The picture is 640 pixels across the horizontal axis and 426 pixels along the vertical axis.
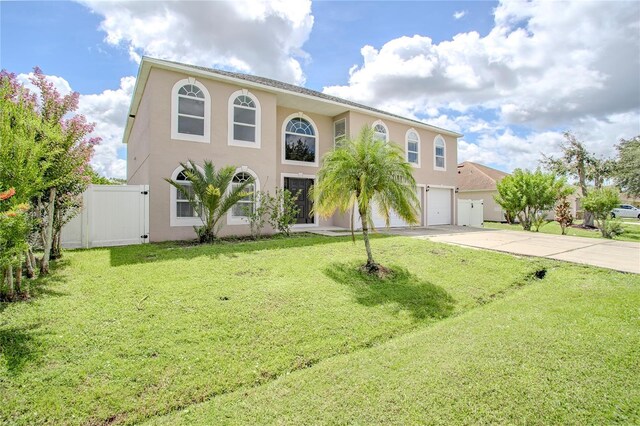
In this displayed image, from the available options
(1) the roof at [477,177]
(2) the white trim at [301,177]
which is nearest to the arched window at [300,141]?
(2) the white trim at [301,177]

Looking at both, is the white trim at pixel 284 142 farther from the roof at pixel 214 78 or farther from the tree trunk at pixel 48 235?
the tree trunk at pixel 48 235

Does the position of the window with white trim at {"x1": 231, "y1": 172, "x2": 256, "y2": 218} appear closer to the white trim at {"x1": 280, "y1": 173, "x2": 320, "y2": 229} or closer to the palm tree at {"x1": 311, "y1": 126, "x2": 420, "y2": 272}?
the white trim at {"x1": 280, "y1": 173, "x2": 320, "y2": 229}

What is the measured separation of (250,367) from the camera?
12.7 ft

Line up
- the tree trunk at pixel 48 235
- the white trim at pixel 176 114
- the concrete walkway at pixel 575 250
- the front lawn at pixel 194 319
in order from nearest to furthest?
the front lawn at pixel 194 319 → the tree trunk at pixel 48 235 → the concrete walkway at pixel 575 250 → the white trim at pixel 176 114

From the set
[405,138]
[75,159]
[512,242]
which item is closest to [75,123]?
[75,159]

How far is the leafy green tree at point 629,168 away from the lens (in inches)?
1157

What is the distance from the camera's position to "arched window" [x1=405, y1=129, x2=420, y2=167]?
1881 centimetres

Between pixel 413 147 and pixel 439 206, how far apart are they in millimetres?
4395

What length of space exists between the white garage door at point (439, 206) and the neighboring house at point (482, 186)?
6.92 metres

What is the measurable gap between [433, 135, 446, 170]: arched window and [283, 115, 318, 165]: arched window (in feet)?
28.3

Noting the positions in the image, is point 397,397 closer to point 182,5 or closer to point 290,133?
point 182,5

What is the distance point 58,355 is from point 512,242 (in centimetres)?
1363

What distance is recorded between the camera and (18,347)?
12.5 ft

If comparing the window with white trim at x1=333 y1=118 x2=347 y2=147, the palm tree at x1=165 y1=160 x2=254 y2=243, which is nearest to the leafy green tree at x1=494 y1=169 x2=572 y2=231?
the window with white trim at x1=333 y1=118 x2=347 y2=147
